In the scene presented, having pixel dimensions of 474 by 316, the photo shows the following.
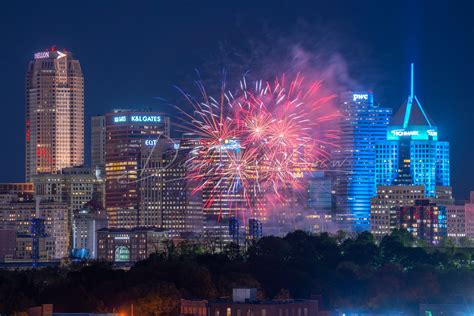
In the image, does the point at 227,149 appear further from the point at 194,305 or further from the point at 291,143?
the point at 194,305

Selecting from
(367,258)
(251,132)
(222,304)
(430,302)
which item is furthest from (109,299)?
(367,258)

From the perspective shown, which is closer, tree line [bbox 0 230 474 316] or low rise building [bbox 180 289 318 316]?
low rise building [bbox 180 289 318 316]

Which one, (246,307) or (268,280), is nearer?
(246,307)

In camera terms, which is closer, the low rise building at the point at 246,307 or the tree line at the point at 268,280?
the low rise building at the point at 246,307

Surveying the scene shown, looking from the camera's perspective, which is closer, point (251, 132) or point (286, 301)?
point (286, 301)

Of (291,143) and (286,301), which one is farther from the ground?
(291,143)

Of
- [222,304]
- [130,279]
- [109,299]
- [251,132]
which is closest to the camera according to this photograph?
[222,304]

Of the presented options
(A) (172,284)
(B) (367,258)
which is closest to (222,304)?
(A) (172,284)

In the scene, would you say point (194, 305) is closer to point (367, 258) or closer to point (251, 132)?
point (251, 132)

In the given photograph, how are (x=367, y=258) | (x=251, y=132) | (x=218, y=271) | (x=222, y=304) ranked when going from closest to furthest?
(x=222, y=304)
(x=218, y=271)
(x=251, y=132)
(x=367, y=258)

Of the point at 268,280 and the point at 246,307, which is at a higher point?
the point at 268,280
